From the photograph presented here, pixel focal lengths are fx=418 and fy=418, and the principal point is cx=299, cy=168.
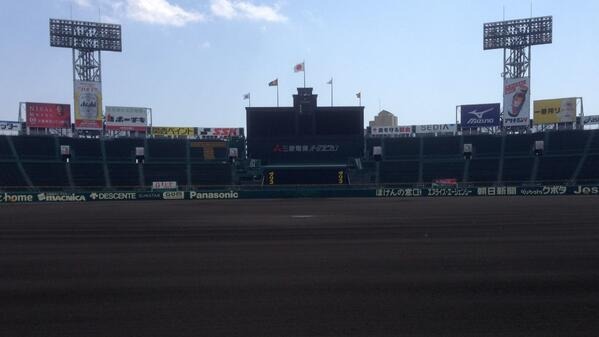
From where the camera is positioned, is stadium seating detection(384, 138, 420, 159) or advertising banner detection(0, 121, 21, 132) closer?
advertising banner detection(0, 121, 21, 132)

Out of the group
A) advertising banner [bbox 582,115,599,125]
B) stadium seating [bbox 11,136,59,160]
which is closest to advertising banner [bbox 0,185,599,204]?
stadium seating [bbox 11,136,59,160]

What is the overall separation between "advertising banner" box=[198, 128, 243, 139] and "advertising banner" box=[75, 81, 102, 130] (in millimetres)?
11772

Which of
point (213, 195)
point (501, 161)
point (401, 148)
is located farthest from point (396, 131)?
point (213, 195)

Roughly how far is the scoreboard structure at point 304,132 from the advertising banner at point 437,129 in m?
11.7

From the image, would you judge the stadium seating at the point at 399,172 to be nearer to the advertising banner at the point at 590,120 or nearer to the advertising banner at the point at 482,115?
the advertising banner at the point at 482,115

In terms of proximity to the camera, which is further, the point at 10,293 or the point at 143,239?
the point at 143,239

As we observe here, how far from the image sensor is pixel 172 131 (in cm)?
5250

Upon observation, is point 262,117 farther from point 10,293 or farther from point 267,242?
point 10,293

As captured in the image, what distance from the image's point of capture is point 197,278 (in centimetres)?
818

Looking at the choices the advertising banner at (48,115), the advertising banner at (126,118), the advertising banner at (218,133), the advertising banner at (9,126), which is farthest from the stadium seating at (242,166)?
the advertising banner at (126,118)

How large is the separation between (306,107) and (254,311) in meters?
39.2

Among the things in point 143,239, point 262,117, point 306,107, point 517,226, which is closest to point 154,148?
A: point 262,117

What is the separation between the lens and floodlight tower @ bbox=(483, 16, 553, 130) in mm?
49281

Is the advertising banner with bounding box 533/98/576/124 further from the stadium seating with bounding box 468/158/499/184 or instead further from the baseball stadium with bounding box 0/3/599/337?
the baseball stadium with bounding box 0/3/599/337
